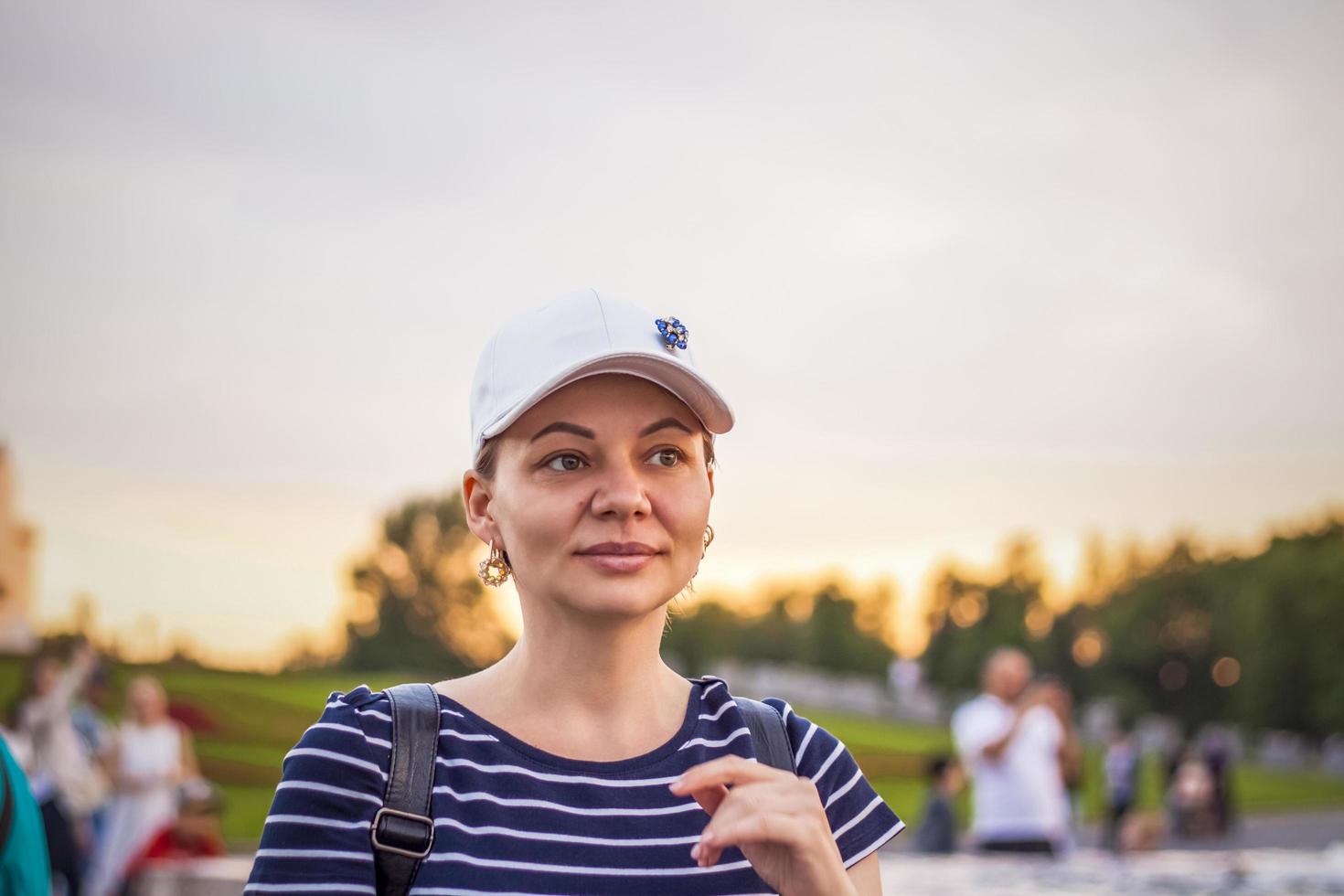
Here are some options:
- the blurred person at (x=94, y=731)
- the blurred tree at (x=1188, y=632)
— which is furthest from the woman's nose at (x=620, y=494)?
the blurred tree at (x=1188, y=632)

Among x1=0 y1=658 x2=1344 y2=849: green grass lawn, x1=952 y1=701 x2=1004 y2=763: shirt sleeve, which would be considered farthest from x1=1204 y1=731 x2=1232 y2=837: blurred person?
x1=952 y1=701 x2=1004 y2=763: shirt sleeve

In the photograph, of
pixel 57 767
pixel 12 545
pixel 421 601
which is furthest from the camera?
pixel 421 601

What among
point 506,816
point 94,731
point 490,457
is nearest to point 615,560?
point 490,457

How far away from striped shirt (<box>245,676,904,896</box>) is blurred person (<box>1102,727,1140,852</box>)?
84.6 feet

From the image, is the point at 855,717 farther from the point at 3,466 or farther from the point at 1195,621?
the point at 3,466

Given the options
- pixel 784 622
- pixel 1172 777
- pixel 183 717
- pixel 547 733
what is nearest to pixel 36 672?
pixel 547 733

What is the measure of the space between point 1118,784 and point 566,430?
88.0ft

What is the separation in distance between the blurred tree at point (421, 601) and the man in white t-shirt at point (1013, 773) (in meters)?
60.8

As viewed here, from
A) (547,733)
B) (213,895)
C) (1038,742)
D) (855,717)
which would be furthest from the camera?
(855,717)

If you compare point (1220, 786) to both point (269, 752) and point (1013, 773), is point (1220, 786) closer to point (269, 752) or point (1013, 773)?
point (269, 752)

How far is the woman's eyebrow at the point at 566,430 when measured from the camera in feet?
7.47

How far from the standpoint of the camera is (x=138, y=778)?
11.5 metres

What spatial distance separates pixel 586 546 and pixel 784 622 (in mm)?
118019

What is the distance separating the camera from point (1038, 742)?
9469 millimetres
